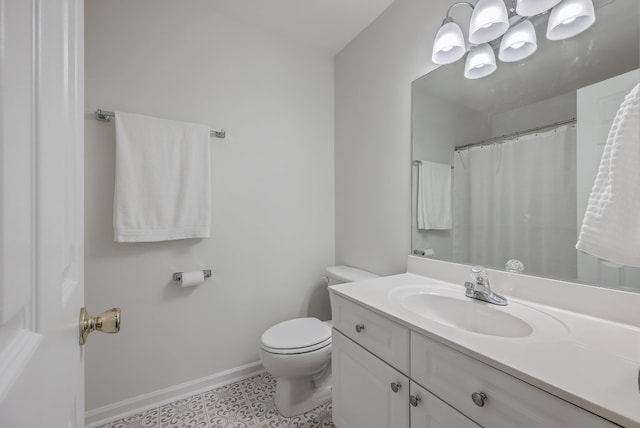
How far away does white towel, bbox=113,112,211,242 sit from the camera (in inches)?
55.9

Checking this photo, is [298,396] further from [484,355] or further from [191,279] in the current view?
[484,355]

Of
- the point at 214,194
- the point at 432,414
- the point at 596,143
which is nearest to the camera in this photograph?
the point at 432,414

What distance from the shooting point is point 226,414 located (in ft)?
4.90

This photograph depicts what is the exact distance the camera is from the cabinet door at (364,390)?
0.91m

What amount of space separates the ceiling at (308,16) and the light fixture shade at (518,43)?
85 centimetres

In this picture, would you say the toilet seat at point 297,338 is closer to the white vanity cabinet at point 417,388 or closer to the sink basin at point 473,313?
the white vanity cabinet at point 417,388

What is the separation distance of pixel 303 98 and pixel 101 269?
5.68 feet

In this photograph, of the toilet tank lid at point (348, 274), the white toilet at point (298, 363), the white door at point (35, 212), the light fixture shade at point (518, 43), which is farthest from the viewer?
the toilet tank lid at point (348, 274)

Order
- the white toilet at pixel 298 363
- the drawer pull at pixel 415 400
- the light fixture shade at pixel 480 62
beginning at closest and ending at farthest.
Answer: the drawer pull at pixel 415 400, the light fixture shade at pixel 480 62, the white toilet at pixel 298 363

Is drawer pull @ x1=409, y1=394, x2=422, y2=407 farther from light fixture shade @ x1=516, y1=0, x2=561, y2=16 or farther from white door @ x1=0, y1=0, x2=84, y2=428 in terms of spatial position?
light fixture shade @ x1=516, y1=0, x2=561, y2=16

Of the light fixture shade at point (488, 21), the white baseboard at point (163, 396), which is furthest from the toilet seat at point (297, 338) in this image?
the light fixture shade at point (488, 21)

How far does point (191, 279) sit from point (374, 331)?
3.72 ft

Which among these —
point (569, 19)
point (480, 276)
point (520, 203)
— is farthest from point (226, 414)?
point (569, 19)

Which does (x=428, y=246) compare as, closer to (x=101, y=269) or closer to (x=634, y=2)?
(x=634, y=2)
